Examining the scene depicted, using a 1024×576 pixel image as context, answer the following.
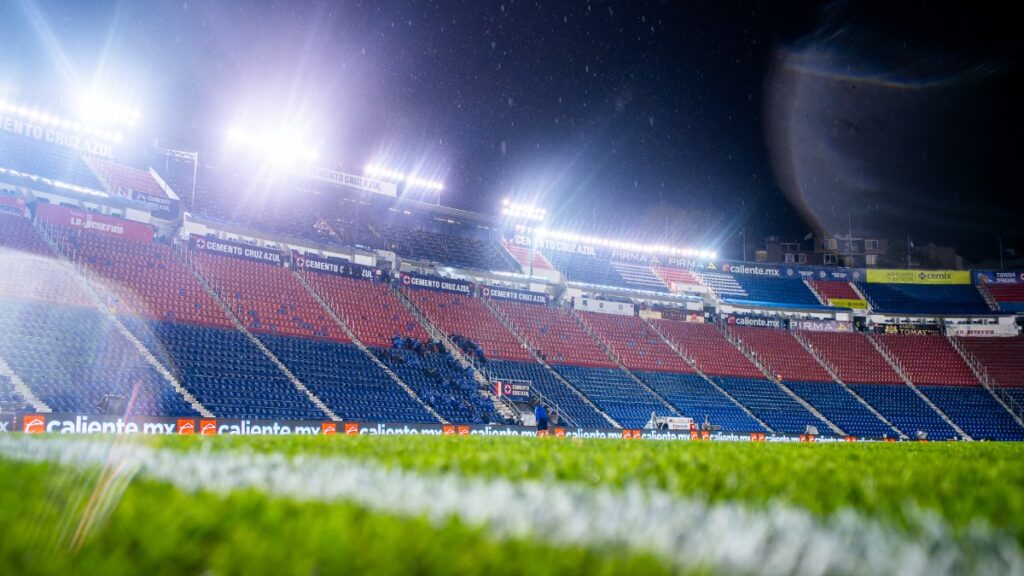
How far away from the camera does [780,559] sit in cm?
271

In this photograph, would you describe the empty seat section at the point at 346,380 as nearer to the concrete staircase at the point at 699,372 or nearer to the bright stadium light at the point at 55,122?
the bright stadium light at the point at 55,122

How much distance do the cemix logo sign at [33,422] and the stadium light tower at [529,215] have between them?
34.8 m

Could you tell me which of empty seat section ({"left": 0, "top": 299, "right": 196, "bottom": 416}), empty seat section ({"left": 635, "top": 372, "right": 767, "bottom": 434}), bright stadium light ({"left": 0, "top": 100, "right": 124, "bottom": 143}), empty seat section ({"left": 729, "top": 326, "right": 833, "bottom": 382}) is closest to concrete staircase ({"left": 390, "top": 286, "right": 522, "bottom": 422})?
empty seat section ({"left": 635, "top": 372, "right": 767, "bottom": 434})

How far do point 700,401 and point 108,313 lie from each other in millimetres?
32698

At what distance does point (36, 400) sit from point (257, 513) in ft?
78.7

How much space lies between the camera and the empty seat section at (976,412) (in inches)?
1703

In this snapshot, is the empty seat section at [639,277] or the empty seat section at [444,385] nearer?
the empty seat section at [444,385]

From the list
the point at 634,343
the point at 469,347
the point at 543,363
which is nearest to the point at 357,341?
the point at 469,347

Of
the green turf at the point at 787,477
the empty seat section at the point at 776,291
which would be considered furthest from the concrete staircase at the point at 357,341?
the empty seat section at the point at 776,291

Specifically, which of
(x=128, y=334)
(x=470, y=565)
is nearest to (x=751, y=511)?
(x=470, y=565)

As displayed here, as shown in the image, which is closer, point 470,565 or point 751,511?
point 470,565

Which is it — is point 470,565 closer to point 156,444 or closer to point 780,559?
point 780,559

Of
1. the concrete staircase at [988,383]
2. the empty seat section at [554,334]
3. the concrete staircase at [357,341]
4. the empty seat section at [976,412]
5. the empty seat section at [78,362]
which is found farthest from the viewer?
the concrete staircase at [988,383]

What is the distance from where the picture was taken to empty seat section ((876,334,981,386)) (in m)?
48.7
